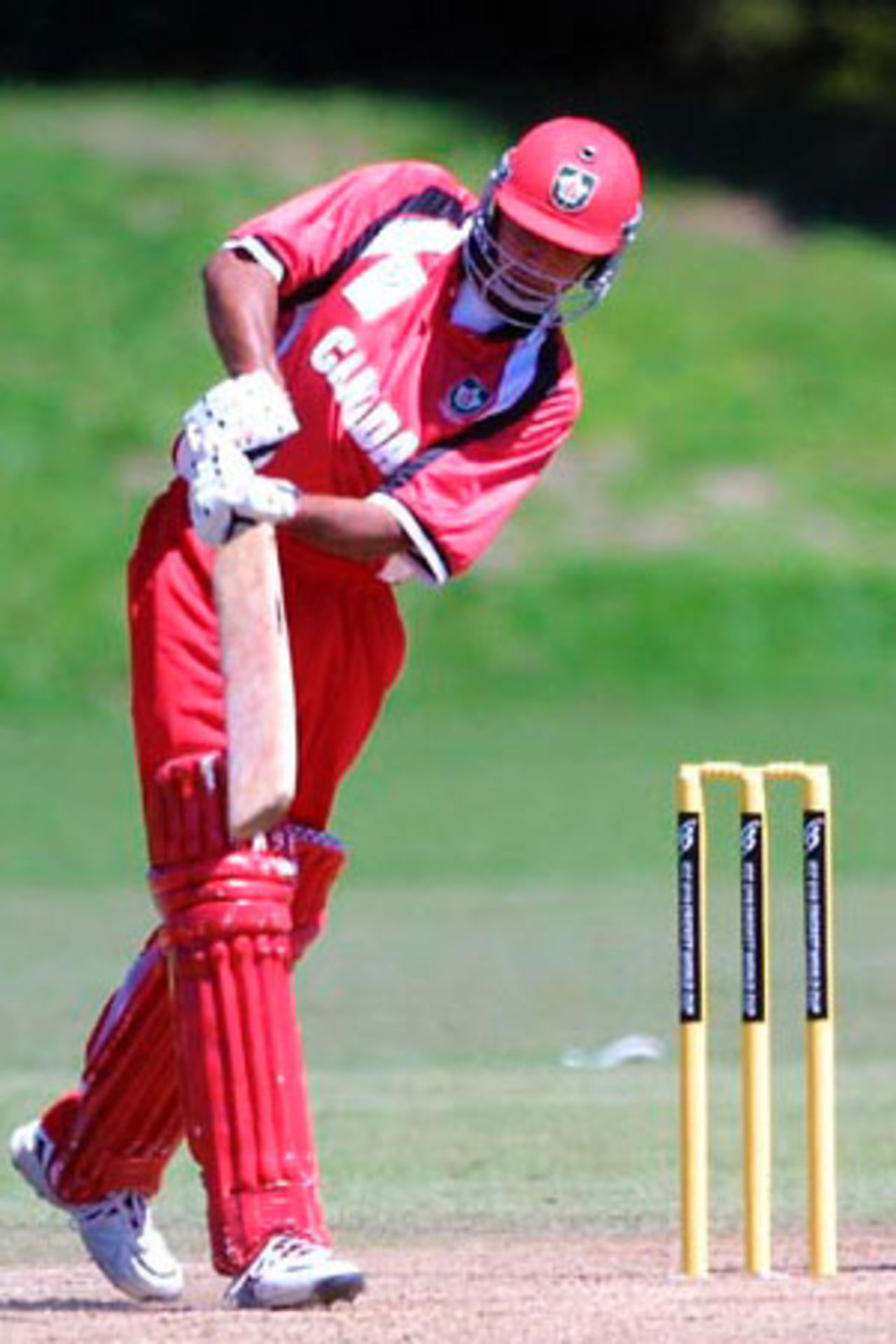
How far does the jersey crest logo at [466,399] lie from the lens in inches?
243

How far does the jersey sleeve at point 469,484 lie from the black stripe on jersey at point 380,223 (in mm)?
358

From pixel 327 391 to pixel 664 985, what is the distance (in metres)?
5.68

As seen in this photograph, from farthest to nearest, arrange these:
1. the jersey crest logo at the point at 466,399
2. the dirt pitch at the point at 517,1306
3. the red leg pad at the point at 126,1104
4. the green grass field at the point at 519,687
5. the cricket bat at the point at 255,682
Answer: the green grass field at the point at 519,687 → the red leg pad at the point at 126,1104 → the jersey crest logo at the point at 466,399 → the cricket bat at the point at 255,682 → the dirt pitch at the point at 517,1306

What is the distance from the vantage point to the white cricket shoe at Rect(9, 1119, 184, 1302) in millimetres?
6426

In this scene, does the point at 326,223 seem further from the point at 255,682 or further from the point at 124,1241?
the point at 124,1241

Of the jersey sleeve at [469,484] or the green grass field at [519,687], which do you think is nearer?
the jersey sleeve at [469,484]

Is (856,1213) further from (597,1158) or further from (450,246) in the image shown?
(450,246)

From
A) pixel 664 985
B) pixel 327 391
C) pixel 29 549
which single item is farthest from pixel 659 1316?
pixel 29 549

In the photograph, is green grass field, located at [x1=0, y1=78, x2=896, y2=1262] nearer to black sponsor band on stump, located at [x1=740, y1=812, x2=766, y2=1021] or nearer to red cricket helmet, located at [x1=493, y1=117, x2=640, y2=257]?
black sponsor band on stump, located at [x1=740, y1=812, x2=766, y2=1021]

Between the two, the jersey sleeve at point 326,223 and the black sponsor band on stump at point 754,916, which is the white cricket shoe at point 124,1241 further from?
the jersey sleeve at point 326,223

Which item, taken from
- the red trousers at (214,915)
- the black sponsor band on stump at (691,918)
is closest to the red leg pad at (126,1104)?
the red trousers at (214,915)

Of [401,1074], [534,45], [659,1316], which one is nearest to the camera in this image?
[659,1316]

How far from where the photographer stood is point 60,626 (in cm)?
2316

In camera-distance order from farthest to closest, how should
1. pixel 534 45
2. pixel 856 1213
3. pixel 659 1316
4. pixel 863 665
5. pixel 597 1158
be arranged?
1. pixel 534 45
2. pixel 863 665
3. pixel 597 1158
4. pixel 856 1213
5. pixel 659 1316
